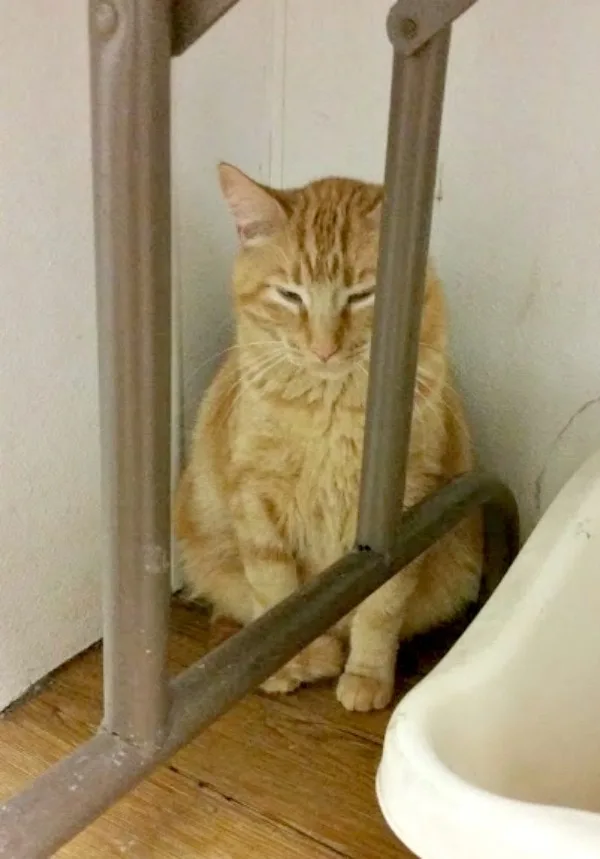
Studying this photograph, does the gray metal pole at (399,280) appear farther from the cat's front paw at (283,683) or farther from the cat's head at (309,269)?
the cat's front paw at (283,683)

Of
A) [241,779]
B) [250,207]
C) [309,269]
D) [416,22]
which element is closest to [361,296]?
[309,269]

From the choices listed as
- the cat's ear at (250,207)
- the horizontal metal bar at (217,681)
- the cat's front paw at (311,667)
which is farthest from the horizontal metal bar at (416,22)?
the cat's front paw at (311,667)

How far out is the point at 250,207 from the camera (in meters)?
1.11

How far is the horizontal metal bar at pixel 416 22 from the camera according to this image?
88cm

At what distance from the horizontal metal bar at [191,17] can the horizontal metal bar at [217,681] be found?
531 mm

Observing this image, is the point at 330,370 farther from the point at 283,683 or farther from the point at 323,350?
the point at 283,683

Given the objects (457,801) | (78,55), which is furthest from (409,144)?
(457,801)

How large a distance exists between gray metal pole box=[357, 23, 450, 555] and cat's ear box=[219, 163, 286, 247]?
179mm

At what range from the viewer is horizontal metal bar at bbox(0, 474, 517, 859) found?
0.74 metres

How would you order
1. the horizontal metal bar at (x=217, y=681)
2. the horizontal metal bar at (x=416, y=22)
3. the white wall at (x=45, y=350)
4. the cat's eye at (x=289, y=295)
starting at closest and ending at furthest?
the horizontal metal bar at (x=217, y=681) < the horizontal metal bar at (x=416, y=22) < the white wall at (x=45, y=350) < the cat's eye at (x=289, y=295)

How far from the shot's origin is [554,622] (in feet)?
2.98

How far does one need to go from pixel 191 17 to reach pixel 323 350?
1.61ft

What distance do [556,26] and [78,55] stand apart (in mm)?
583

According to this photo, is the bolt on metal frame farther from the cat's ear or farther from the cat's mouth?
the cat's ear
